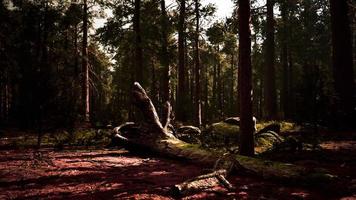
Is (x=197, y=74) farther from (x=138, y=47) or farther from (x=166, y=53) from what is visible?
(x=138, y=47)

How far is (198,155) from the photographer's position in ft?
27.8

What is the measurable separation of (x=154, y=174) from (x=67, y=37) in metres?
24.7

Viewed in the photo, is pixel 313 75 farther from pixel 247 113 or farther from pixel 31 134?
pixel 31 134

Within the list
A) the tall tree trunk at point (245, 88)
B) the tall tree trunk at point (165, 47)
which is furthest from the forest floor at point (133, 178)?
the tall tree trunk at point (165, 47)

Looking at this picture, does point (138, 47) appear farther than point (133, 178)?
Yes

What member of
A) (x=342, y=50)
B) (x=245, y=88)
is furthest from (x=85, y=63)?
(x=342, y=50)

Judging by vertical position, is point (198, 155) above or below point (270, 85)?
below

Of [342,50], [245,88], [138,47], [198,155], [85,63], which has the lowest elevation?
[198,155]

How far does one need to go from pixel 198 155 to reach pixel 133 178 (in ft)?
7.23

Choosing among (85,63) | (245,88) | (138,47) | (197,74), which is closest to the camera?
(245,88)

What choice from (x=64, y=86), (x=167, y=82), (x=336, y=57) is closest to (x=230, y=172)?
(x=64, y=86)

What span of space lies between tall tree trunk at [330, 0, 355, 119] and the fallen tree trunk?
26.7ft

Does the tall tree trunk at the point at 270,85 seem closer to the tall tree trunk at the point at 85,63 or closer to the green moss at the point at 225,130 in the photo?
the green moss at the point at 225,130

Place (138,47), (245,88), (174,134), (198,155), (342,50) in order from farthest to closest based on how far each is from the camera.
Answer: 1. (138,47)
2. (342,50)
3. (174,134)
4. (245,88)
5. (198,155)
